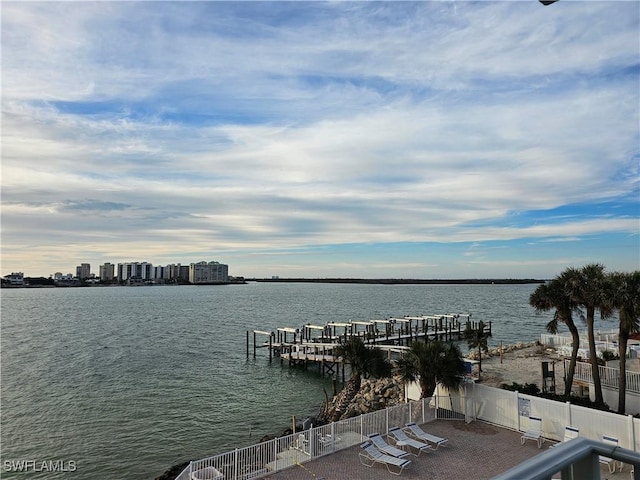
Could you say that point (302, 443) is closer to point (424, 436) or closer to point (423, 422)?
point (424, 436)

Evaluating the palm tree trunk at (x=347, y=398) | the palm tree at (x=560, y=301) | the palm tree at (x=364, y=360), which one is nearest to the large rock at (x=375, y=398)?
the palm tree trunk at (x=347, y=398)

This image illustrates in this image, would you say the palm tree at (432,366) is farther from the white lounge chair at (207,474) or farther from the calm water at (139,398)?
the calm water at (139,398)

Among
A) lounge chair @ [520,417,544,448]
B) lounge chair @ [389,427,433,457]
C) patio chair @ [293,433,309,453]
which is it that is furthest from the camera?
lounge chair @ [520,417,544,448]

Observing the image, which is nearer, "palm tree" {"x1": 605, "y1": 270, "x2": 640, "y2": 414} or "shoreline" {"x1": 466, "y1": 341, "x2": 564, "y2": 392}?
"palm tree" {"x1": 605, "y1": 270, "x2": 640, "y2": 414}

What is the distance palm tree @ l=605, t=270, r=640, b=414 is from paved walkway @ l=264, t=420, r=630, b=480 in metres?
4.73

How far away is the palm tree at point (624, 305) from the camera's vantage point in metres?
17.2

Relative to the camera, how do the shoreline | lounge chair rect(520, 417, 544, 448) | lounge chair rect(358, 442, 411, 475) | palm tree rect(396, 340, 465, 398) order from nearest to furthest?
lounge chair rect(358, 442, 411, 475) < lounge chair rect(520, 417, 544, 448) < palm tree rect(396, 340, 465, 398) < the shoreline

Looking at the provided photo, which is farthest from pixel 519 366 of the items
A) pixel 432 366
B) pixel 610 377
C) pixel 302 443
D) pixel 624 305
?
pixel 302 443

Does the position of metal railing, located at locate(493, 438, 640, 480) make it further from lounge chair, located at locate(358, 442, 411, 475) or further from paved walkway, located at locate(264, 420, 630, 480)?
lounge chair, located at locate(358, 442, 411, 475)

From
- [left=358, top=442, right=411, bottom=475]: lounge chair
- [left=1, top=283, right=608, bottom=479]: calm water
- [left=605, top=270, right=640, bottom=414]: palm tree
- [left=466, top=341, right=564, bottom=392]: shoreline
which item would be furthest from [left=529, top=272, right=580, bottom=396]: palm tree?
[left=1, top=283, right=608, bottom=479]: calm water

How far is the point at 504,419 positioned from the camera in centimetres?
1680

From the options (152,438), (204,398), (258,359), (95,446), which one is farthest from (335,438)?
(258,359)

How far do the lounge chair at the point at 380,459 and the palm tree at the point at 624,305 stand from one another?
970 centimetres

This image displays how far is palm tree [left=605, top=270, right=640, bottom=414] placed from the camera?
17.2 m
